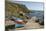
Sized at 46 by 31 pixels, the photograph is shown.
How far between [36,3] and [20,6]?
29cm

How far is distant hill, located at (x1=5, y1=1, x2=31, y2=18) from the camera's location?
63.8 inches

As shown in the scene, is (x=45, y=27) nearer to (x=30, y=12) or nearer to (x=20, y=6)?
(x=30, y=12)

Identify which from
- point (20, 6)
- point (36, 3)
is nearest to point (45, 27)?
point (36, 3)

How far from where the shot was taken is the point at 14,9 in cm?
166

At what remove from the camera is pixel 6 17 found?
1.60m

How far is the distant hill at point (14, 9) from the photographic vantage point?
1.62m

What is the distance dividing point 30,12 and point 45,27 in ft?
1.25

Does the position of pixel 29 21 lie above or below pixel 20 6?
below
